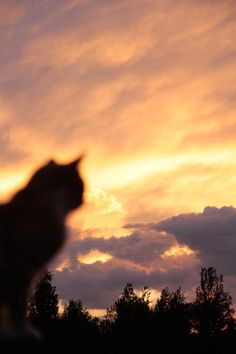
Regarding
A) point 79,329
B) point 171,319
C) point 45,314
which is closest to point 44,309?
point 45,314

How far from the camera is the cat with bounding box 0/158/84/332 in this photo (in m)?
7.10

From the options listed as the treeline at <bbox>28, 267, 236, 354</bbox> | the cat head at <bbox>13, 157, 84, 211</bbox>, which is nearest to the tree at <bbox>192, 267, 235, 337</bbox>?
the treeline at <bbox>28, 267, 236, 354</bbox>

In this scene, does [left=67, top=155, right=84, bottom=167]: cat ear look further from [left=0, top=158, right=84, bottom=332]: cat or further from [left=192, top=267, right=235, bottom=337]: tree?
[left=192, top=267, right=235, bottom=337]: tree

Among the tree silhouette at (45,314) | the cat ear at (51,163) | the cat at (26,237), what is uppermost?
the tree silhouette at (45,314)

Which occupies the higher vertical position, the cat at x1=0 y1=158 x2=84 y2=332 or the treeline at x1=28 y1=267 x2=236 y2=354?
the treeline at x1=28 y1=267 x2=236 y2=354

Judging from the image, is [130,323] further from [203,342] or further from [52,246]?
[52,246]

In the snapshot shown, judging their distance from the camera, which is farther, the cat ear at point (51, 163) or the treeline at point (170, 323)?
the treeline at point (170, 323)

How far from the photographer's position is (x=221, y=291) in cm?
8681

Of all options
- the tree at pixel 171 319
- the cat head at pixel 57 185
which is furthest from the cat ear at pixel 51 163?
the tree at pixel 171 319

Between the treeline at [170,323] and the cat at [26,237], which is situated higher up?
the treeline at [170,323]

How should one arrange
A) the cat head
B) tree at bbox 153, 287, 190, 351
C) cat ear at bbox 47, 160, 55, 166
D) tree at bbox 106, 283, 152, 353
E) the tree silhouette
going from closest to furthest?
the cat head → cat ear at bbox 47, 160, 55, 166 → the tree silhouette → tree at bbox 106, 283, 152, 353 → tree at bbox 153, 287, 190, 351

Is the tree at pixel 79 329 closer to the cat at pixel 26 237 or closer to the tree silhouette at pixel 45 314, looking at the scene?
the tree silhouette at pixel 45 314

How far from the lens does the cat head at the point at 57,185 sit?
734cm

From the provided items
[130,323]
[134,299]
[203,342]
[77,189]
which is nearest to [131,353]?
[130,323]
